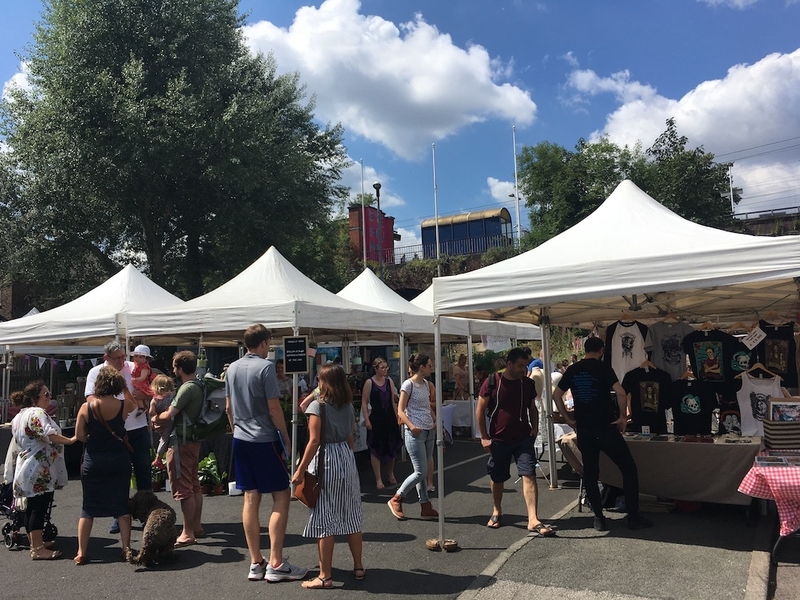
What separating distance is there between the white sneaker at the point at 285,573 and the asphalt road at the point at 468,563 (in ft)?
0.23

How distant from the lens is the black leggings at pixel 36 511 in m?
5.31

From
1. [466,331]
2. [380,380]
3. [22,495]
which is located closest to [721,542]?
[380,380]

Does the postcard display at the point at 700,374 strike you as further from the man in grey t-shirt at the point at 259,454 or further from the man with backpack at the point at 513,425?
the man in grey t-shirt at the point at 259,454

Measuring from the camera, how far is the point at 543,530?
5.45 meters

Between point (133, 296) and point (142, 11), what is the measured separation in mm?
10786

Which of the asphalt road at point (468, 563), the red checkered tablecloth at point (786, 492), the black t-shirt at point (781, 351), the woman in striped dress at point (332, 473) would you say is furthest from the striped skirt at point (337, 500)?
the black t-shirt at point (781, 351)

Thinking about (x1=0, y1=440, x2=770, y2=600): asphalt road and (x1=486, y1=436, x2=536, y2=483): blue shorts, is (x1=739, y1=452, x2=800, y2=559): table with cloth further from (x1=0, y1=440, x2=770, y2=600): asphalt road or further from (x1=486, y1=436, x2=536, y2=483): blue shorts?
(x1=486, y1=436, x2=536, y2=483): blue shorts

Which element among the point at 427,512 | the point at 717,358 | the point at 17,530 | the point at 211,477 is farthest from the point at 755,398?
the point at 17,530

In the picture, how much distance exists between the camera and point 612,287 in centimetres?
498

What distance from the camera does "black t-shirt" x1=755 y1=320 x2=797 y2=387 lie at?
241 inches

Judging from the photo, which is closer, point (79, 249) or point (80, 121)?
point (80, 121)

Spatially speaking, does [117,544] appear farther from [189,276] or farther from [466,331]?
[189,276]

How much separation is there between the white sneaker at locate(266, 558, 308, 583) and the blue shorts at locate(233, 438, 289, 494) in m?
0.56

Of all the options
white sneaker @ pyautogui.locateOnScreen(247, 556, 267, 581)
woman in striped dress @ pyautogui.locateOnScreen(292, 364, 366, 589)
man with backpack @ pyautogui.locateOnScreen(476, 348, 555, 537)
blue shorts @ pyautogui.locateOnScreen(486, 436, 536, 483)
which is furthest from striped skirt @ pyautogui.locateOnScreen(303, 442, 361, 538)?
blue shorts @ pyautogui.locateOnScreen(486, 436, 536, 483)
